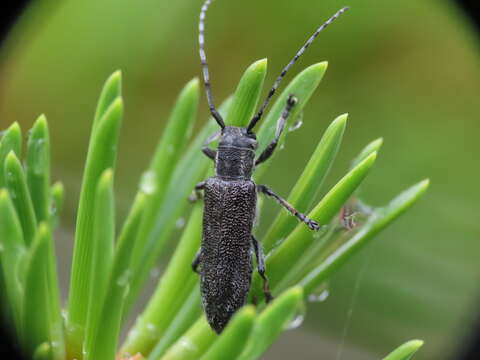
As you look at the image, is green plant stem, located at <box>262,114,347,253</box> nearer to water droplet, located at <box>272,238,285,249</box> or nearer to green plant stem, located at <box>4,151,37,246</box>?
water droplet, located at <box>272,238,285,249</box>

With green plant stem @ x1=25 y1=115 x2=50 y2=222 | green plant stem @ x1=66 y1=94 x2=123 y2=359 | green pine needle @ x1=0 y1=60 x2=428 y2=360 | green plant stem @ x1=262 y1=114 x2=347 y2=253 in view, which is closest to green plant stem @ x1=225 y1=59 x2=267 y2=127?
green pine needle @ x1=0 y1=60 x2=428 y2=360

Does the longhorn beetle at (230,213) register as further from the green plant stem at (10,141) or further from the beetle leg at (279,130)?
the green plant stem at (10,141)

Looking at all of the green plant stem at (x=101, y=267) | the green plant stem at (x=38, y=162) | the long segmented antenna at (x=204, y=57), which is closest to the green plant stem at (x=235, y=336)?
the green plant stem at (x=101, y=267)

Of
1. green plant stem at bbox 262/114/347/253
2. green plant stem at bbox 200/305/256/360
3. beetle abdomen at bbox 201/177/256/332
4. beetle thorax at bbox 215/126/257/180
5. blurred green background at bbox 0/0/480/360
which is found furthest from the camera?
blurred green background at bbox 0/0/480/360

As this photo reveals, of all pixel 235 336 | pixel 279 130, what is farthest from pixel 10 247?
pixel 279 130

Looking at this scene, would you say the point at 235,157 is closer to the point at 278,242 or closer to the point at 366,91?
the point at 366,91

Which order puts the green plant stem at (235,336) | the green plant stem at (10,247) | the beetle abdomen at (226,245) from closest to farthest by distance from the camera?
the green plant stem at (235,336) → the green plant stem at (10,247) → the beetle abdomen at (226,245)
